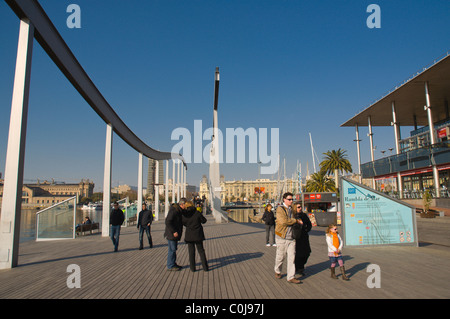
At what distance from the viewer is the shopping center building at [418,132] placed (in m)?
33.4

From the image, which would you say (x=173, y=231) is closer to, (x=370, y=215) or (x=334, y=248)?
(x=334, y=248)

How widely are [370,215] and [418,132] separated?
42811 millimetres

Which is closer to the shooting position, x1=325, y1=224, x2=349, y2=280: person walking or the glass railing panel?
x1=325, y1=224, x2=349, y2=280: person walking

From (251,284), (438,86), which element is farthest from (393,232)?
(438,86)

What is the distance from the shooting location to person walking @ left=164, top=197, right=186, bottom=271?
7.00 meters

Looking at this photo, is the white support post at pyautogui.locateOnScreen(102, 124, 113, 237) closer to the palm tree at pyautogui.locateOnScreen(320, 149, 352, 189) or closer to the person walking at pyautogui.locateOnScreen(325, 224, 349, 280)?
the person walking at pyautogui.locateOnScreen(325, 224, 349, 280)

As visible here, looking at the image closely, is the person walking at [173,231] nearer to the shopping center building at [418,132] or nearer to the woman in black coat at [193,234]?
the woman in black coat at [193,234]

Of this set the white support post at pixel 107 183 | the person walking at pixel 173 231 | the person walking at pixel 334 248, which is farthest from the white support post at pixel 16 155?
the white support post at pixel 107 183

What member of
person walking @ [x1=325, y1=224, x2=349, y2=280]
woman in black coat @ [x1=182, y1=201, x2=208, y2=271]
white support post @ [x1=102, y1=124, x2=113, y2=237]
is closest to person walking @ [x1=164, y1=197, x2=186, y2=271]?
woman in black coat @ [x1=182, y1=201, x2=208, y2=271]

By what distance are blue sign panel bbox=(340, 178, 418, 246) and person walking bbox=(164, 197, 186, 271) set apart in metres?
5.89

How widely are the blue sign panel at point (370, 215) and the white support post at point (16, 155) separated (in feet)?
31.7

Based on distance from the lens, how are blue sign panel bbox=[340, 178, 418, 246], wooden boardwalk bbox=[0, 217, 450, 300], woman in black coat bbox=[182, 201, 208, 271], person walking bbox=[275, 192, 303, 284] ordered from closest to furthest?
wooden boardwalk bbox=[0, 217, 450, 300], person walking bbox=[275, 192, 303, 284], woman in black coat bbox=[182, 201, 208, 271], blue sign panel bbox=[340, 178, 418, 246]

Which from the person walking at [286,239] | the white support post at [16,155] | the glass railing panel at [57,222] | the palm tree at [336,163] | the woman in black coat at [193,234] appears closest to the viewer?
the person walking at [286,239]
